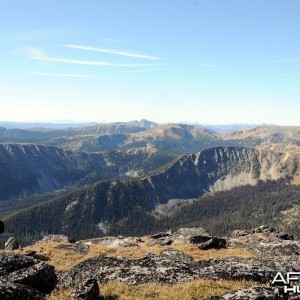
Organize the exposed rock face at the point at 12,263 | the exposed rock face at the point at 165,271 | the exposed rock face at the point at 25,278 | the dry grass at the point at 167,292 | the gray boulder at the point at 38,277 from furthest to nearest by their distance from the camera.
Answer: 1. the exposed rock face at the point at 12,263
2. the exposed rock face at the point at 165,271
3. the gray boulder at the point at 38,277
4. the dry grass at the point at 167,292
5. the exposed rock face at the point at 25,278

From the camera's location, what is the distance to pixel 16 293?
1734cm

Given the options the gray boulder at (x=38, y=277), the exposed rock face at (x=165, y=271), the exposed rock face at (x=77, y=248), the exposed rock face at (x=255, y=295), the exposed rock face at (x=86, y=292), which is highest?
the exposed rock face at (x=255, y=295)

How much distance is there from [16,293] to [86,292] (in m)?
3.88

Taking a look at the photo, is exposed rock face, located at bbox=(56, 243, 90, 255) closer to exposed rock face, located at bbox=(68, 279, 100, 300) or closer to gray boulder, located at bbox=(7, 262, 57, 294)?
gray boulder, located at bbox=(7, 262, 57, 294)

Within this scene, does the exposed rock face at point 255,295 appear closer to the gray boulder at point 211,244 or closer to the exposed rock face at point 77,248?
the gray boulder at point 211,244

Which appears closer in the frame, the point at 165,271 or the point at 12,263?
the point at 165,271

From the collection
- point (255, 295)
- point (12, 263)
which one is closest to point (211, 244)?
point (12, 263)

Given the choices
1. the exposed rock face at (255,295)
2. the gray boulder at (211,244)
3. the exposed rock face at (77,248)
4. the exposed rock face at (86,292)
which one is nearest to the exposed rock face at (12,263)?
the exposed rock face at (86,292)

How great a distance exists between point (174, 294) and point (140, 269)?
11.7m

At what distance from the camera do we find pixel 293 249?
57469 mm

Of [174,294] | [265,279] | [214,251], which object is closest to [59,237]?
[214,251]

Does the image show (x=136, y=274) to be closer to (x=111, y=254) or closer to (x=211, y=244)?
(x=111, y=254)

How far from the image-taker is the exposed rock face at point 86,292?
62.4 ft

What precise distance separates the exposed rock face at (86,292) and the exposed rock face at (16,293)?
1827 mm
